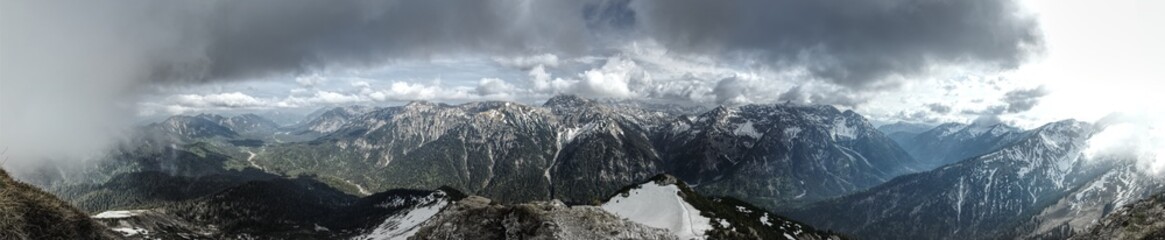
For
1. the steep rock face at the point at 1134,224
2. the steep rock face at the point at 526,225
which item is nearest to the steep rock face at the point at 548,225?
the steep rock face at the point at 526,225

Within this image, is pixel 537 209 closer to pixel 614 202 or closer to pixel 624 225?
pixel 624 225

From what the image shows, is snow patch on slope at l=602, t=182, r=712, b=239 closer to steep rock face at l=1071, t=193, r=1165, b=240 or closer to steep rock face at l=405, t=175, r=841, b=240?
steep rock face at l=405, t=175, r=841, b=240

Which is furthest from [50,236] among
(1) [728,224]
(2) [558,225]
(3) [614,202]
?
(3) [614,202]

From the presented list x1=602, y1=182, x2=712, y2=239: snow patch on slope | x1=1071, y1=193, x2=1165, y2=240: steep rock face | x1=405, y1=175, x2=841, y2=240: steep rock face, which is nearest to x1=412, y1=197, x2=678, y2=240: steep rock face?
x1=405, y1=175, x2=841, y2=240: steep rock face

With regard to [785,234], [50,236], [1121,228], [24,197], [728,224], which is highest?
[24,197]

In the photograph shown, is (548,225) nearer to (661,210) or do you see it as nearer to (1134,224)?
(661,210)

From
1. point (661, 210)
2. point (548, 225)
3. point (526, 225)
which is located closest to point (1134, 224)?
point (548, 225)

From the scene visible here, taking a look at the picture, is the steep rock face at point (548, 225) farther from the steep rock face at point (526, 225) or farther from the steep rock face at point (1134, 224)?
the steep rock face at point (1134, 224)
